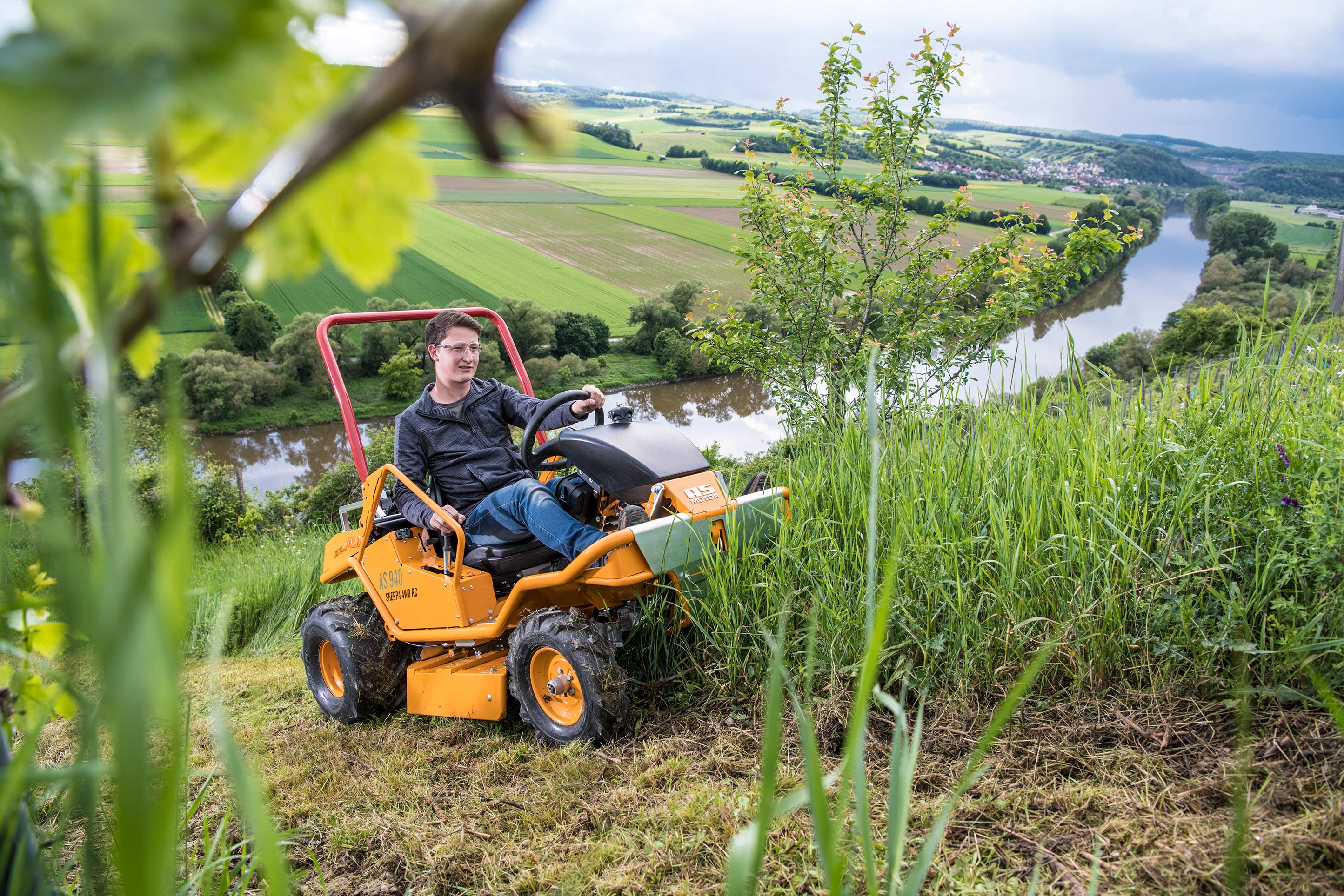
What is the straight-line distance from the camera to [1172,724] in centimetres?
211

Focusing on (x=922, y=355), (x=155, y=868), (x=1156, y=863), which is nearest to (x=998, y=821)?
(x=1156, y=863)

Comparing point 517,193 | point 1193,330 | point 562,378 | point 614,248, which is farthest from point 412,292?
point 1193,330

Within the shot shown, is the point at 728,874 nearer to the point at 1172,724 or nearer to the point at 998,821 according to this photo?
the point at 998,821

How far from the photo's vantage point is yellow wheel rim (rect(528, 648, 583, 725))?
2.98 meters

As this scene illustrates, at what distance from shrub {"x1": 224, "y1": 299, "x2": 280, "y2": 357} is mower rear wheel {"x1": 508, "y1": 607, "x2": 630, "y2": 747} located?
17.0 m

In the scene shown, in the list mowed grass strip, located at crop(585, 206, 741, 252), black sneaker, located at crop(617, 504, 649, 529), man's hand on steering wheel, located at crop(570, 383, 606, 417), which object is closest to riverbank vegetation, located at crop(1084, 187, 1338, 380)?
black sneaker, located at crop(617, 504, 649, 529)

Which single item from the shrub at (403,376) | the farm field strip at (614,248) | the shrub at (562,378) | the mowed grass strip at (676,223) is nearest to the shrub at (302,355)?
the shrub at (403,376)

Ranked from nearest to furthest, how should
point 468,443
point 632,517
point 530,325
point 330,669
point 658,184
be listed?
1. point 632,517
2. point 468,443
3. point 330,669
4. point 530,325
5. point 658,184

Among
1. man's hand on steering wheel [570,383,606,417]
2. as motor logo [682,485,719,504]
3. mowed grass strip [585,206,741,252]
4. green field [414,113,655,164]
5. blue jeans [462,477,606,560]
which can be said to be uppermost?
mowed grass strip [585,206,741,252]

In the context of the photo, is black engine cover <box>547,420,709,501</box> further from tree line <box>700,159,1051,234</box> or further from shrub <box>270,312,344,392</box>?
shrub <box>270,312,344,392</box>

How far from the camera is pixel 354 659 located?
12.0ft

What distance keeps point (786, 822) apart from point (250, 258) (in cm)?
195

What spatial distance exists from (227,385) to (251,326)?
4.82 feet

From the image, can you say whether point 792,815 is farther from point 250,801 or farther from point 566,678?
point 250,801
